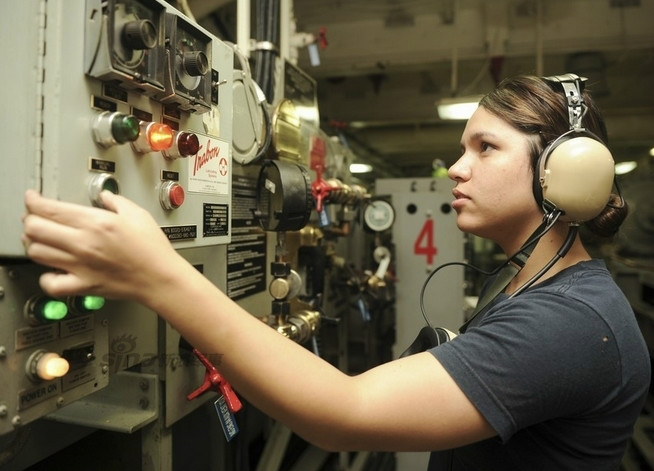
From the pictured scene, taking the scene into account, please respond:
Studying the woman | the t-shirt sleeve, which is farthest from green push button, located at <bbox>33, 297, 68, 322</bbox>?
the t-shirt sleeve

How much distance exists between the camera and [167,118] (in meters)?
0.81

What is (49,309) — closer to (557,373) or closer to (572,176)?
(557,373)

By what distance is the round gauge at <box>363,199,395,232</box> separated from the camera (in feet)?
7.70

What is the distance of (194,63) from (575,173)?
67cm

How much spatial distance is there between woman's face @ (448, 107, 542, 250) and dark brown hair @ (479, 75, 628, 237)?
0.02 metres

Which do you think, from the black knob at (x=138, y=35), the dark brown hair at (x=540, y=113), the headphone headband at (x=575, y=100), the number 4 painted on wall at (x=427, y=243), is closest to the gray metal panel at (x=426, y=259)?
the number 4 painted on wall at (x=427, y=243)

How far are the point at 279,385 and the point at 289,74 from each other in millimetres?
1375

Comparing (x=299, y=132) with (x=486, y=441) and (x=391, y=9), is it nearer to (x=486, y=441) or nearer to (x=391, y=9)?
(x=486, y=441)

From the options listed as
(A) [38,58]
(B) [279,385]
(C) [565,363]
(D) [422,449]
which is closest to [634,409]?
(C) [565,363]

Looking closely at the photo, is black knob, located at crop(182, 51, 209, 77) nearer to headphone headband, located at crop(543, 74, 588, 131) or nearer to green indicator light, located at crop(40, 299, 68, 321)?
green indicator light, located at crop(40, 299, 68, 321)

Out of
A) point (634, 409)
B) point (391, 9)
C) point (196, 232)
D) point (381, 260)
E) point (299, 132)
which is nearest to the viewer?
point (634, 409)

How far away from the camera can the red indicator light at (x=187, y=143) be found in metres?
0.79

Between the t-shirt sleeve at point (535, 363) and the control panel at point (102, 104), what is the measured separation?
1.73ft

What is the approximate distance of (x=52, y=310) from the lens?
704 millimetres
